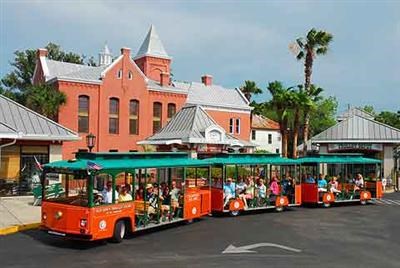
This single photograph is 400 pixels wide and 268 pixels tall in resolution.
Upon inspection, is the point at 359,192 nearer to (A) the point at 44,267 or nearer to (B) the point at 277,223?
(B) the point at 277,223

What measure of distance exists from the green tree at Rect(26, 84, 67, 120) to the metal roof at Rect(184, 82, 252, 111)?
49.6 feet

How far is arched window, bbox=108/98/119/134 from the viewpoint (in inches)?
1773

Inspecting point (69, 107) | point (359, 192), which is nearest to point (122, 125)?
point (69, 107)

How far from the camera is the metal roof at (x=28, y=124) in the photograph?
24.5 metres

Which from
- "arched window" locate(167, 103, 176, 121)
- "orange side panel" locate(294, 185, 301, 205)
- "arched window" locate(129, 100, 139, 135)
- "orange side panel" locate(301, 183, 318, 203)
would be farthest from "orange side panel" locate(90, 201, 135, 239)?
"arched window" locate(167, 103, 176, 121)

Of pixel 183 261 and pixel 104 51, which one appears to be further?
pixel 104 51

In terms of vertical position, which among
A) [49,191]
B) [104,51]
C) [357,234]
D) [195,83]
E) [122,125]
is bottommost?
[357,234]

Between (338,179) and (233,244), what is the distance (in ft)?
41.2

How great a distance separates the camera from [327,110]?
268ft

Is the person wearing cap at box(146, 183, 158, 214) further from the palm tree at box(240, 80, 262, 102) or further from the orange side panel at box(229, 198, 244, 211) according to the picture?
the palm tree at box(240, 80, 262, 102)

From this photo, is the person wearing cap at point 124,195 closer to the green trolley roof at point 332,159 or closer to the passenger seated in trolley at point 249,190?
the passenger seated in trolley at point 249,190

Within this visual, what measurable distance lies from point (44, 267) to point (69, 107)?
3242cm

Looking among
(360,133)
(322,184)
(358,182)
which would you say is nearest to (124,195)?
(322,184)

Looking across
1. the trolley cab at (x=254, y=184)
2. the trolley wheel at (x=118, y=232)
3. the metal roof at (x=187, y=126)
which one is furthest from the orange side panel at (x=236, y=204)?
the metal roof at (x=187, y=126)
